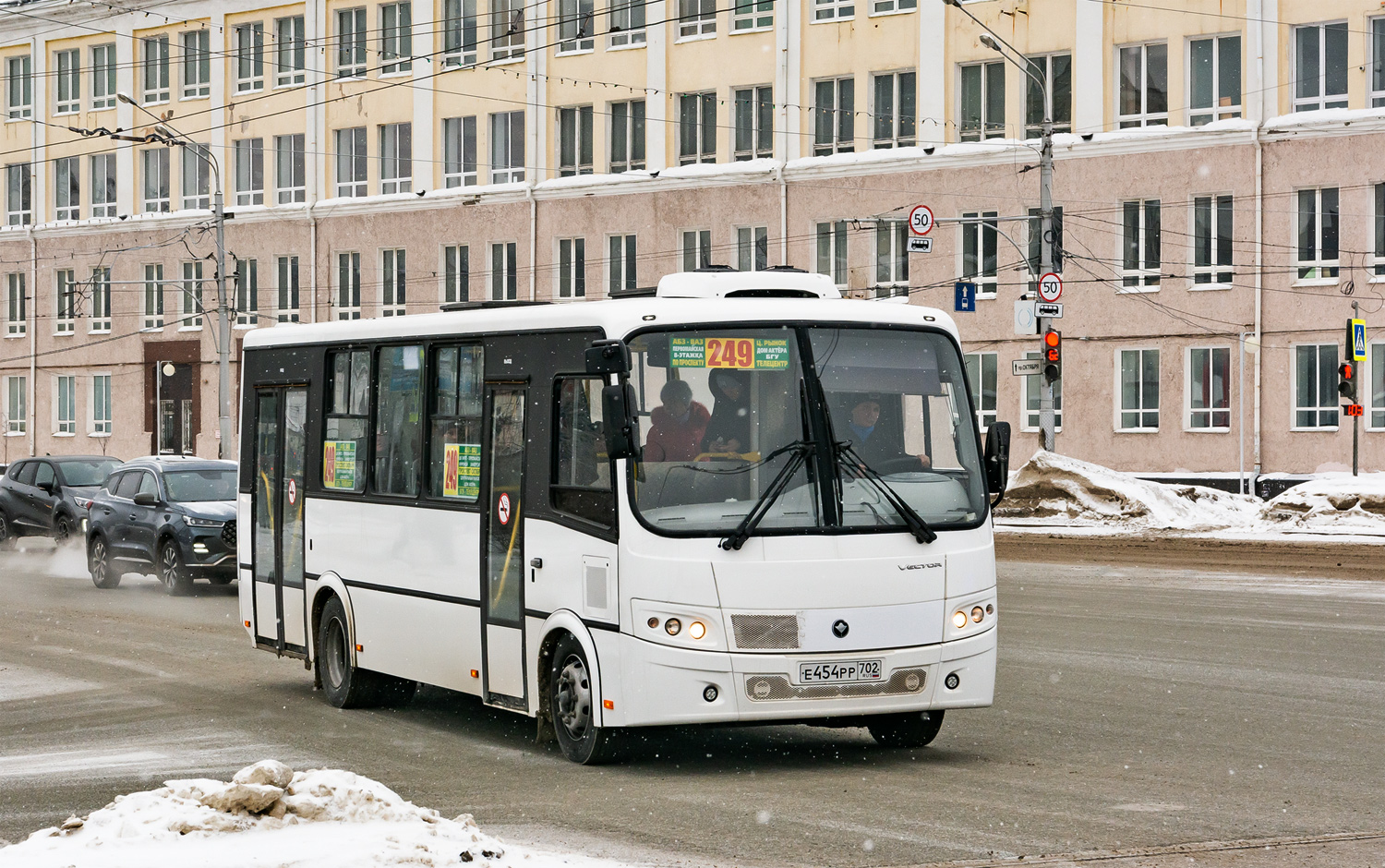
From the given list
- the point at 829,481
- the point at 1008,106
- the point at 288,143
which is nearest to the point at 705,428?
the point at 829,481

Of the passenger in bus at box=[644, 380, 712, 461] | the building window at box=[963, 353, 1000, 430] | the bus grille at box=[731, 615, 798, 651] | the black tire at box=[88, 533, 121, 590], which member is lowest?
the black tire at box=[88, 533, 121, 590]

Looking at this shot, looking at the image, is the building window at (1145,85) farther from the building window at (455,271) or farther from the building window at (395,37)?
the building window at (395,37)

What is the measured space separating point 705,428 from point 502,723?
311 centimetres

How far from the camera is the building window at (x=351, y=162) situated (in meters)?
58.0

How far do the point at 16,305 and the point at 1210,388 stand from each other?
43.0 m

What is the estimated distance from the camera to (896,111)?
48094 mm

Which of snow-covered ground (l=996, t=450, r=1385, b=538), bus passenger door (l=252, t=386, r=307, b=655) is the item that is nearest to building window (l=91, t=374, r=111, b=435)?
snow-covered ground (l=996, t=450, r=1385, b=538)

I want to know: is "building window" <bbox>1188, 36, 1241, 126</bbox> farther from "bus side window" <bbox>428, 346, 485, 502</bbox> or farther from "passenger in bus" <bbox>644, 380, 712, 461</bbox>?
"passenger in bus" <bbox>644, 380, 712, 461</bbox>

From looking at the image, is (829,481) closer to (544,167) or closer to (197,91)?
(544,167)

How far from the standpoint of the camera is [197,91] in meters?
62.4

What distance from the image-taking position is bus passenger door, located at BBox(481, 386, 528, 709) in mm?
10570

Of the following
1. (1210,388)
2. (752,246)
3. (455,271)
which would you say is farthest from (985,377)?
(455,271)

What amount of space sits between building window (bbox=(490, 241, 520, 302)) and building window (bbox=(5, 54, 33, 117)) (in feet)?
72.0

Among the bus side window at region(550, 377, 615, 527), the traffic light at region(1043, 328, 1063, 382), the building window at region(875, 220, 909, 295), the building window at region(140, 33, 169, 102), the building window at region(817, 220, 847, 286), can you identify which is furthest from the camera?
the building window at region(140, 33, 169, 102)
